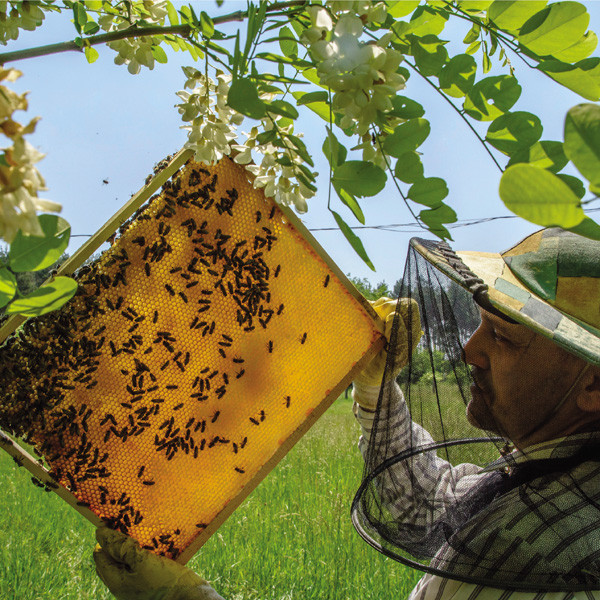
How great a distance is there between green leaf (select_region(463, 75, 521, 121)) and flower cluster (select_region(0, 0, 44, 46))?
926 millimetres

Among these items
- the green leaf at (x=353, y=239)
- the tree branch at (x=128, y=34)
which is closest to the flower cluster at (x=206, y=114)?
the tree branch at (x=128, y=34)

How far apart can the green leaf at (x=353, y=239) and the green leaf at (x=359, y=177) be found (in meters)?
0.06

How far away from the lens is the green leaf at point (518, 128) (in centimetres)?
107

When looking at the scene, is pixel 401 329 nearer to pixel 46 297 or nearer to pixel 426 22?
pixel 426 22

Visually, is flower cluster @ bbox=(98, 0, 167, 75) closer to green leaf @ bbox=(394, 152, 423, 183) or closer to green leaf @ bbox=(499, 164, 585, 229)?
green leaf @ bbox=(394, 152, 423, 183)

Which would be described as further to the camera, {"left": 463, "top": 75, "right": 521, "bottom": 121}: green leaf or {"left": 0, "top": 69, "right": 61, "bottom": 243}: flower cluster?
{"left": 463, "top": 75, "right": 521, "bottom": 121}: green leaf

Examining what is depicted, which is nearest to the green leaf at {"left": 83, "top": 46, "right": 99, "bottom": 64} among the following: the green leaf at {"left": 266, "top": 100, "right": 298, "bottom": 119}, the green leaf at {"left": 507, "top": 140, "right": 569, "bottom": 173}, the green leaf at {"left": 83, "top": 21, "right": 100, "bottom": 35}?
the green leaf at {"left": 83, "top": 21, "right": 100, "bottom": 35}

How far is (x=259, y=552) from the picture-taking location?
3.67 metres

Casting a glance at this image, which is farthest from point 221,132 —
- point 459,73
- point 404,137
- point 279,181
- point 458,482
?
point 458,482

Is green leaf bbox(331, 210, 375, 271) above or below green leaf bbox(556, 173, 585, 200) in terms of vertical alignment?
above

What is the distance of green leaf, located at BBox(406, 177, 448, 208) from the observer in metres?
1.08

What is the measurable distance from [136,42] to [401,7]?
69 centimetres

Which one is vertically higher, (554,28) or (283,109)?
(283,109)

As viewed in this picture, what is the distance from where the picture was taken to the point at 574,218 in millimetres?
646
